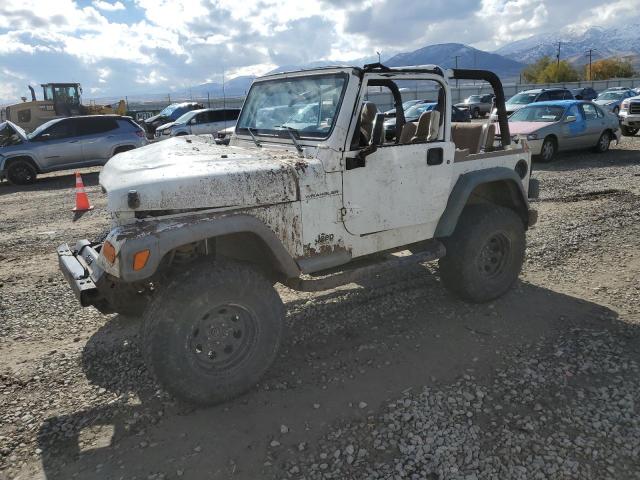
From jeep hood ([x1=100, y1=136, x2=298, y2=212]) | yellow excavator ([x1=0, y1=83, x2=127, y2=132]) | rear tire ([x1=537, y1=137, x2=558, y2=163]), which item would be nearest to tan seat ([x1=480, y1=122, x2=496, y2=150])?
jeep hood ([x1=100, y1=136, x2=298, y2=212])

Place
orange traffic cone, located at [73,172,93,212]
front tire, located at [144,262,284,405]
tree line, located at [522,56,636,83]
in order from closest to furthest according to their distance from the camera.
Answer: front tire, located at [144,262,284,405] < orange traffic cone, located at [73,172,93,212] < tree line, located at [522,56,636,83]

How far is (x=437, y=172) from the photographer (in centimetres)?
413

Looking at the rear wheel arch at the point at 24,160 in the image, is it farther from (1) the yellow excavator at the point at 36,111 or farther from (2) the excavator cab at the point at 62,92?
(2) the excavator cab at the point at 62,92

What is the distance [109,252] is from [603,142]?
1419 centimetres

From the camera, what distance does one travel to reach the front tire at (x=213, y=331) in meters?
3.02

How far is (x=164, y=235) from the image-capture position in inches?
114

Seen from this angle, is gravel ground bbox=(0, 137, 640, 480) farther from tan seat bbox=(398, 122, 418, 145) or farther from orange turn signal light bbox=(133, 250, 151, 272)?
tan seat bbox=(398, 122, 418, 145)

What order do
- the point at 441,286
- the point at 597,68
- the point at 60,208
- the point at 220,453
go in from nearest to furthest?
1. the point at 220,453
2. the point at 441,286
3. the point at 60,208
4. the point at 597,68

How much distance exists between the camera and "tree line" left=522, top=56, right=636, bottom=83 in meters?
69.3

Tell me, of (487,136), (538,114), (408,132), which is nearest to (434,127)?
(408,132)

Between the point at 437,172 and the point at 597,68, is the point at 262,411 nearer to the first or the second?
the point at 437,172

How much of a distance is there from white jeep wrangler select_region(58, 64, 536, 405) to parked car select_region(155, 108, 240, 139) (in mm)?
15349

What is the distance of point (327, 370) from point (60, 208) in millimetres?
8077

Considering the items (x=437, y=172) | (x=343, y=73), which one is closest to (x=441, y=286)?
(x=437, y=172)
